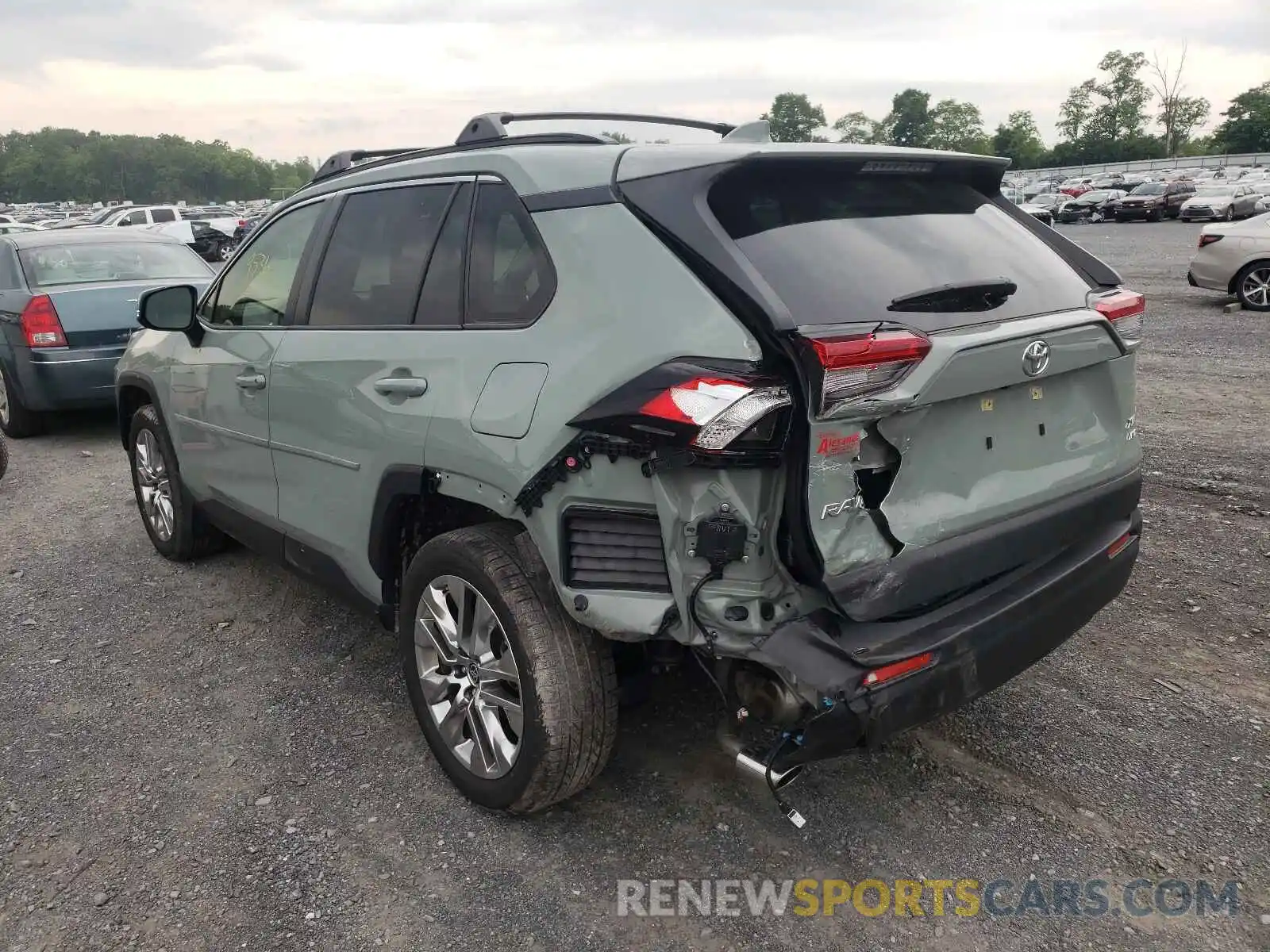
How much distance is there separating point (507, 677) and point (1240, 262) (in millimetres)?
13388

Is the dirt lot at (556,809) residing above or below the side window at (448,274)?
below

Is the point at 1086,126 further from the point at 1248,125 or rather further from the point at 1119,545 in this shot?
the point at 1119,545

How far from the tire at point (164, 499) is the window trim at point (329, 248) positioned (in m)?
1.57

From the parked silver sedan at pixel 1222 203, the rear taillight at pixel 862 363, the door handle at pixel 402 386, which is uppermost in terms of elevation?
the rear taillight at pixel 862 363

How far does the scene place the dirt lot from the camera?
8.07 ft

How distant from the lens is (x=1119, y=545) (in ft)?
9.46

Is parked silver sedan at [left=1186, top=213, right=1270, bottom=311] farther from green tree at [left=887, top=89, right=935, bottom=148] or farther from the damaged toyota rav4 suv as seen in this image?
green tree at [left=887, top=89, right=935, bottom=148]

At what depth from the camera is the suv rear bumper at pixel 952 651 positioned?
2.17m

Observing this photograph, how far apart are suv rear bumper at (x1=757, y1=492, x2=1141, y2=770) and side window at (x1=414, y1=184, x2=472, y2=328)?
1.42m

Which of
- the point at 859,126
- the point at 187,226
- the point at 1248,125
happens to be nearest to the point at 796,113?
the point at 859,126

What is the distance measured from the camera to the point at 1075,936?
7.65 feet

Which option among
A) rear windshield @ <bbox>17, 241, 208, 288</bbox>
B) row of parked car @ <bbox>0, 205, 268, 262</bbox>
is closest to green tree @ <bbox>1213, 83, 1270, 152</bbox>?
row of parked car @ <bbox>0, 205, 268, 262</bbox>

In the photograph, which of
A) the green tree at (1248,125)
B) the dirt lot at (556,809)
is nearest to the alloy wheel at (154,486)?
the dirt lot at (556,809)

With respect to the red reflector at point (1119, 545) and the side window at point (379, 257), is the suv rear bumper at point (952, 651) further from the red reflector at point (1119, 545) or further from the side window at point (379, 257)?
the side window at point (379, 257)
